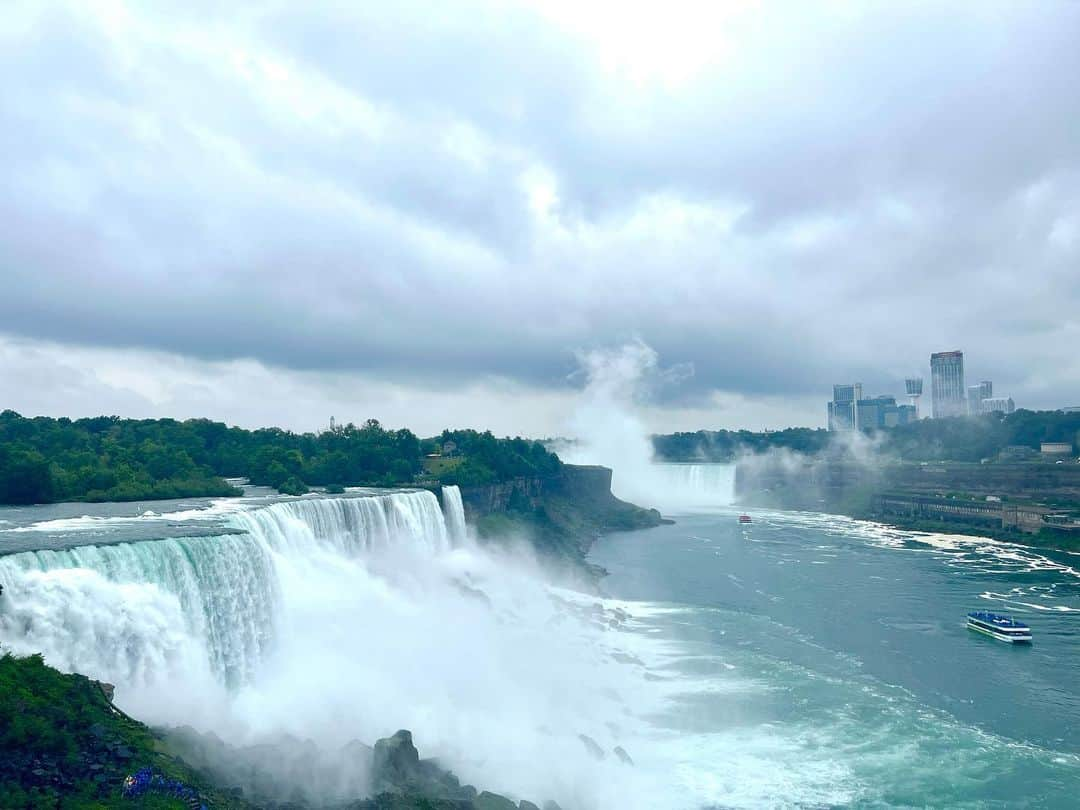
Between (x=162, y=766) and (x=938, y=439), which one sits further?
(x=938, y=439)

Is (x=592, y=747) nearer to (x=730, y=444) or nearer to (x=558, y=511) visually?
(x=558, y=511)

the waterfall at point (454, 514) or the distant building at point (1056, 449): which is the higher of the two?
the distant building at point (1056, 449)

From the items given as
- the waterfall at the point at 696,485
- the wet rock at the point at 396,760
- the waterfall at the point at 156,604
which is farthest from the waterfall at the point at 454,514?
the waterfall at the point at 696,485

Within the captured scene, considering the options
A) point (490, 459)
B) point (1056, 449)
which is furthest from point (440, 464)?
point (1056, 449)

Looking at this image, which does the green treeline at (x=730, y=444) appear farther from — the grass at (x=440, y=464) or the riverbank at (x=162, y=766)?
the riverbank at (x=162, y=766)

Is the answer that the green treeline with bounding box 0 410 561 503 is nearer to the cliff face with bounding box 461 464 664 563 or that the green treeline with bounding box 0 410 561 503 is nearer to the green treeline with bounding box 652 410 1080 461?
the cliff face with bounding box 461 464 664 563

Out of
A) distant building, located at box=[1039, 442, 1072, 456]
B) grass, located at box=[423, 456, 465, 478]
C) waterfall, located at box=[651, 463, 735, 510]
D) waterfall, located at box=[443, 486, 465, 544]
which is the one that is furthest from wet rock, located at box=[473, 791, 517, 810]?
distant building, located at box=[1039, 442, 1072, 456]

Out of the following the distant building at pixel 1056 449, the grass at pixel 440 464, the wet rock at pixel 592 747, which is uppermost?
the distant building at pixel 1056 449
